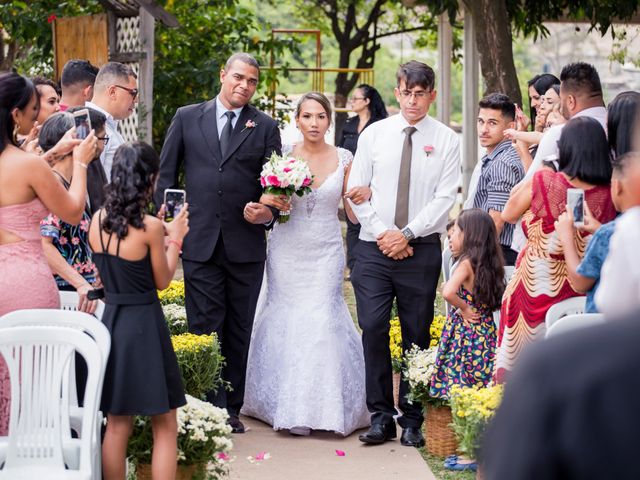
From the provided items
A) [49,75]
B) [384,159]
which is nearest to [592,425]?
[384,159]

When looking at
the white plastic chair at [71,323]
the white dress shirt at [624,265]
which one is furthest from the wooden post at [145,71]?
the white dress shirt at [624,265]

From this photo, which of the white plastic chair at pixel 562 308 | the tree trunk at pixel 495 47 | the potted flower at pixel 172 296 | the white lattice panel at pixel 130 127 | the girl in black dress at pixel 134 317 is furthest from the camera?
the white lattice panel at pixel 130 127

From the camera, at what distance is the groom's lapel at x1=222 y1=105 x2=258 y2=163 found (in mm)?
6797

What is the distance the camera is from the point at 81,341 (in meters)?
4.32

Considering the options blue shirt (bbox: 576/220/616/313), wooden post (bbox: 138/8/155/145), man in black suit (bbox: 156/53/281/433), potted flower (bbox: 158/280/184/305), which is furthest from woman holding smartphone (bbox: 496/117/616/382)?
wooden post (bbox: 138/8/155/145)

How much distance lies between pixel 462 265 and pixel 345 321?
4.65 feet

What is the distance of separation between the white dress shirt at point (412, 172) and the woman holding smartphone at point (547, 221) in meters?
1.00

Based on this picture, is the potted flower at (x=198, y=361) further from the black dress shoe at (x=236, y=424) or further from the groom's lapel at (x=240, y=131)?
the groom's lapel at (x=240, y=131)

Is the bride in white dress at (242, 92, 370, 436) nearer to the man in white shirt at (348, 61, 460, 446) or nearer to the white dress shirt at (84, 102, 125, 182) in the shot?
the man in white shirt at (348, 61, 460, 446)

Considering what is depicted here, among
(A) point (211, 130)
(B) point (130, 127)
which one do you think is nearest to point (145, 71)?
(B) point (130, 127)

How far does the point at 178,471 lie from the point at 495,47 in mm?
7516

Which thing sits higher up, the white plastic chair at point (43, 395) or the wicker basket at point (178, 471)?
the white plastic chair at point (43, 395)

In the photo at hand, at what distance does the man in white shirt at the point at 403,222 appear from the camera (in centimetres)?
648

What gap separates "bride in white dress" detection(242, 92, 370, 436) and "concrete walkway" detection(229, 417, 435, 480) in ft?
0.46
